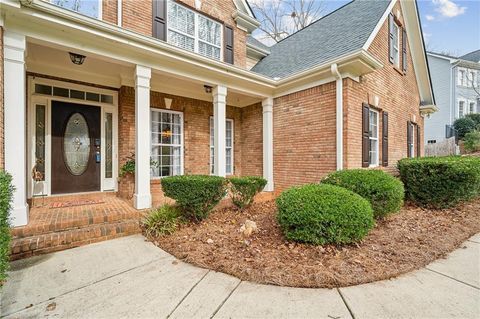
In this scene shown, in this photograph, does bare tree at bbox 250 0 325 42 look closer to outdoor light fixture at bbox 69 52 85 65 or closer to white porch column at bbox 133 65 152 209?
white porch column at bbox 133 65 152 209

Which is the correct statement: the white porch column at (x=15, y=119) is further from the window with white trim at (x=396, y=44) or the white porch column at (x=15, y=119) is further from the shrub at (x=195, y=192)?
the window with white trim at (x=396, y=44)

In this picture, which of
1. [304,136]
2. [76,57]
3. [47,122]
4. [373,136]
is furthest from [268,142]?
[47,122]

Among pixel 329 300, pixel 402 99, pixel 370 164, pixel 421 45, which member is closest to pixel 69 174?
pixel 329 300

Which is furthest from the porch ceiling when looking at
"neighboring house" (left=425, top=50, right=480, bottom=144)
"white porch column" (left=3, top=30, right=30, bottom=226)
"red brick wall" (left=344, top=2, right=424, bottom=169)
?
"neighboring house" (left=425, top=50, right=480, bottom=144)

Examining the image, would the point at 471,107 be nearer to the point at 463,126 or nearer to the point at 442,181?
the point at 463,126

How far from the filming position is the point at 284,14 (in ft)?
58.6

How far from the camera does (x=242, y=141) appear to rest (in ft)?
29.1

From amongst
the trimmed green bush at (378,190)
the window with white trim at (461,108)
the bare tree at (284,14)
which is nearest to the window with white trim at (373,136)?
the trimmed green bush at (378,190)

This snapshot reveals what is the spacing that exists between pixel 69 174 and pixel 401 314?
693 cm

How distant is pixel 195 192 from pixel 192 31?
5.53 m

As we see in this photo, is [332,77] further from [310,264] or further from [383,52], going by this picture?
[310,264]

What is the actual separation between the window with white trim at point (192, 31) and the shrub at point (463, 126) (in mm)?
19596

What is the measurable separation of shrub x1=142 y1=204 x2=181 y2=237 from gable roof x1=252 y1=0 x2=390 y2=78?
204 inches

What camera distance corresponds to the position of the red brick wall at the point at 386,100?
19.2 feet
